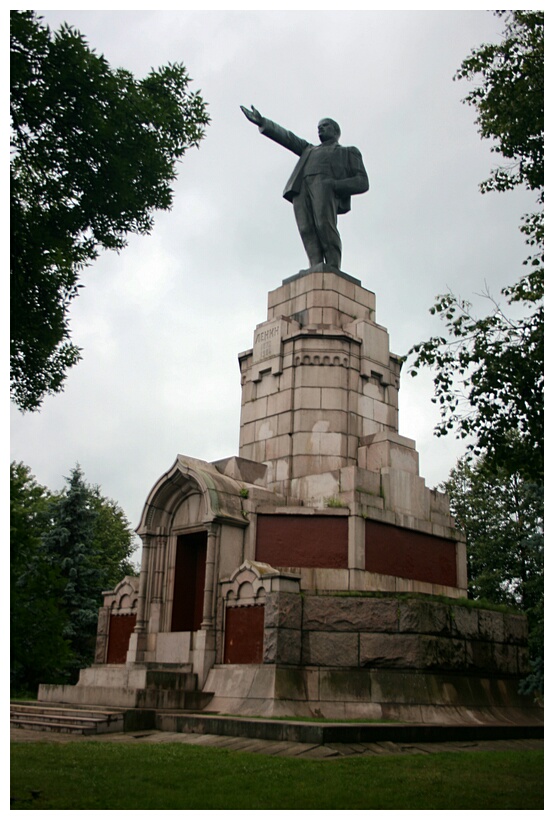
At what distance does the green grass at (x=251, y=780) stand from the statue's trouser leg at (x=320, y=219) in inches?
558

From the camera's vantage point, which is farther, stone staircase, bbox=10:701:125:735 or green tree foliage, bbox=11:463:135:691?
stone staircase, bbox=10:701:125:735

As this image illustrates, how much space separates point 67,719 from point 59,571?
718 cm

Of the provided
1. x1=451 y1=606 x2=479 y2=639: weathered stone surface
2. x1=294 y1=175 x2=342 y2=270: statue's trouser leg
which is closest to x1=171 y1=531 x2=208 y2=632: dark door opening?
x1=451 y1=606 x2=479 y2=639: weathered stone surface

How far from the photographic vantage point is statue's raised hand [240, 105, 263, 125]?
849 inches

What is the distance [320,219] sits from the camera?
2191cm

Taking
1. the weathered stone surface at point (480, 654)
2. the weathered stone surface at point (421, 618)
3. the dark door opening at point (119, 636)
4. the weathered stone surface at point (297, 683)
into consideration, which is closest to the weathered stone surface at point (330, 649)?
the weathered stone surface at point (297, 683)

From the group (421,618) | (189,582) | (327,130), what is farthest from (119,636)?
(327,130)

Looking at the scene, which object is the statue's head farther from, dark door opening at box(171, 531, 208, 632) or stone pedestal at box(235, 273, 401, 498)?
dark door opening at box(171, 531, 208, 632)

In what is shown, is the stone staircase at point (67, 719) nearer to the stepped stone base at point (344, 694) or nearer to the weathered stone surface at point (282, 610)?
the stepped stone base at point (344, 694)

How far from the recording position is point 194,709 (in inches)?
601

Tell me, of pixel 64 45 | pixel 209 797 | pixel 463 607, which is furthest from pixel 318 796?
pixel 64 45

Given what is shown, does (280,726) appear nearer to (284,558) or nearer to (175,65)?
(284,558)

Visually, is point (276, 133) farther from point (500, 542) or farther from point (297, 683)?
point (500, 542)

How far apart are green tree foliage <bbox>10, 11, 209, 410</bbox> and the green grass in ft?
19.3
